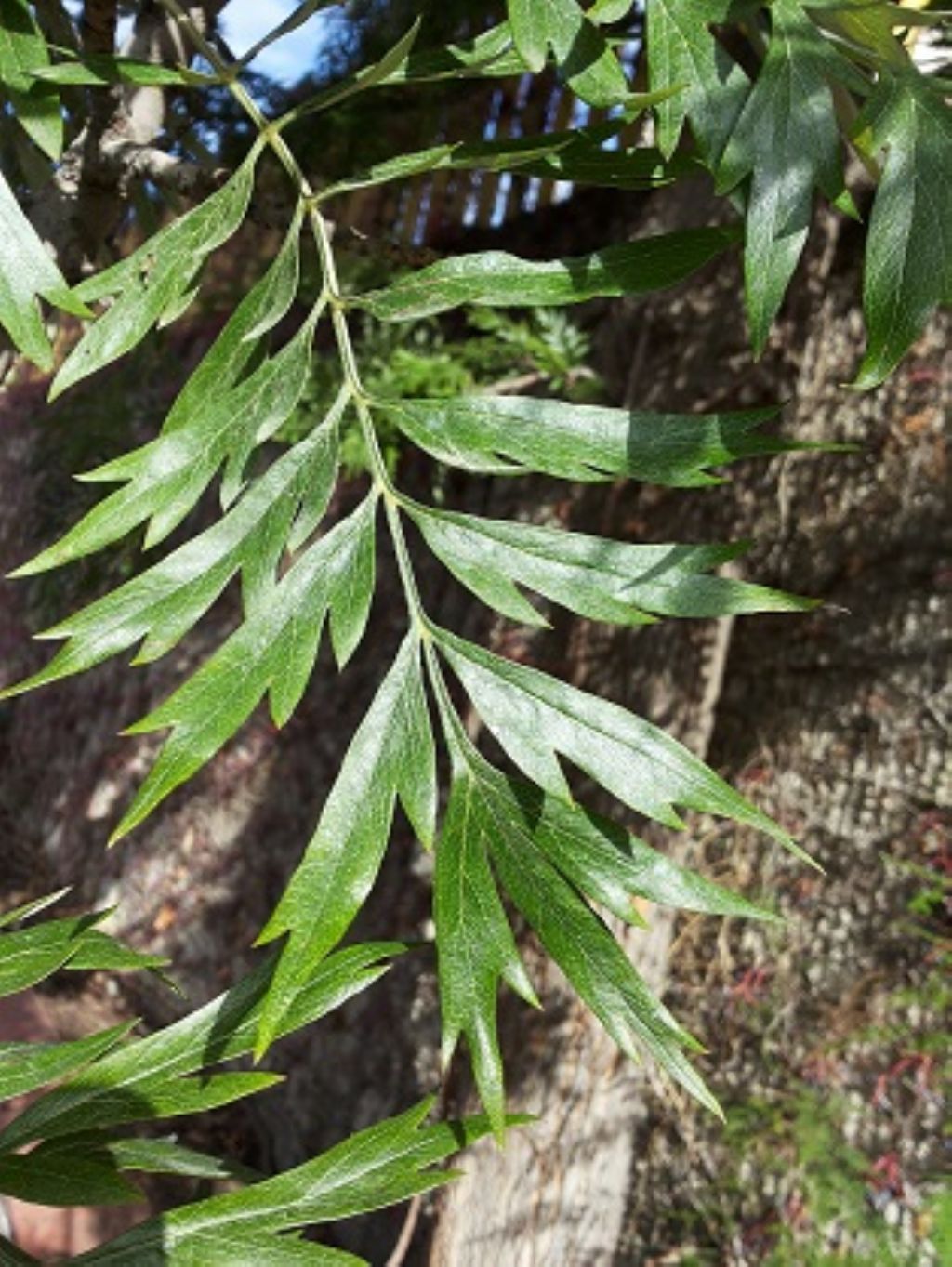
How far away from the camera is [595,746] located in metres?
0.74

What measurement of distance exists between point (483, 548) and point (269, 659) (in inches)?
4.8

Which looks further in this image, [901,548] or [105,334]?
[901,548]

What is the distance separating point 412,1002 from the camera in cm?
361

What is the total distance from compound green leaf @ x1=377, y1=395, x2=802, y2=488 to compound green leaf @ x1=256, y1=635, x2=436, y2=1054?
126 mm

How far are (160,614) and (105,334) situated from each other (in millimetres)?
173

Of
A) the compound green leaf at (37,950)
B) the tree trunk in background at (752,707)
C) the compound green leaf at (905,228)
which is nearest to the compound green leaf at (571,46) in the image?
the compound green leaf at (905,228)

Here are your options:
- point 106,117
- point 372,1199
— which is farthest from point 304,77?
point 372,1199

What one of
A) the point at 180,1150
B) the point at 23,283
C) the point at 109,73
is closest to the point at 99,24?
the point at 109,73

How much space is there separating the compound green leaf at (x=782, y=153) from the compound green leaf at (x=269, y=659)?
0.74 ft

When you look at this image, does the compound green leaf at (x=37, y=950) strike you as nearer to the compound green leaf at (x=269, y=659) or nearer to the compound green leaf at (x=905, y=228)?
the compound green leaf at (x=269, y=659)

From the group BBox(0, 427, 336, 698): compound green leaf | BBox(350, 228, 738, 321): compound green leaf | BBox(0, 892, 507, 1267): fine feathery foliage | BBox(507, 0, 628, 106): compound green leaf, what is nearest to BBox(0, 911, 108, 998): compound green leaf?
BBox(0, 892, 507, 1267): fine feathery foliage

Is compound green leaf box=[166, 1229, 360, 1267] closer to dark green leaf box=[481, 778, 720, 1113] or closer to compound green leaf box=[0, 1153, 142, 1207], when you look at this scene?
compound green leaf box=[0, 1153, 142, 1207]

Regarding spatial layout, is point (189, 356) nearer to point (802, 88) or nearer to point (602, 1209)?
point (602, 1209)

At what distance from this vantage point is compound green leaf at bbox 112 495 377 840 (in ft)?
2.36
